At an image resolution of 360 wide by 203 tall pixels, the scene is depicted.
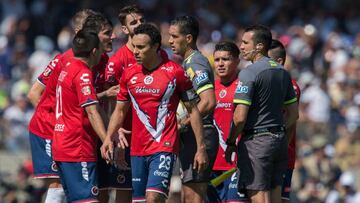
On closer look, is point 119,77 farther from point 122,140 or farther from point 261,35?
point 261,35

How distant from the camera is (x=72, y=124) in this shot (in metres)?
13.7

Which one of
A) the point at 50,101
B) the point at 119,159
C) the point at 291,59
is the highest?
the point at 291,59

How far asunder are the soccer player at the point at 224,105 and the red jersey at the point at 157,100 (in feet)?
4.72

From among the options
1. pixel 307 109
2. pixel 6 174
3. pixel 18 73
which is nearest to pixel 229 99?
pixel 6 174

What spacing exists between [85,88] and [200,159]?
1.53 m

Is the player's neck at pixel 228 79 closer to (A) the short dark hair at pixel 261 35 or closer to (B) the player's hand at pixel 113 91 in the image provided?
(A) the short dark hair at pixel 261 35

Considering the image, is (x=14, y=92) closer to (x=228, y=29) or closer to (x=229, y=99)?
(x=228, y=29)

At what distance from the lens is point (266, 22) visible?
99.9ft

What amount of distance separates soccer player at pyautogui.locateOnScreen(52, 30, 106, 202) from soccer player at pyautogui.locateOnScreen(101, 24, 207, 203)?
0.39 metres

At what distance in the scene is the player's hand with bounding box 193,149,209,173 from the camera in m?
13.4

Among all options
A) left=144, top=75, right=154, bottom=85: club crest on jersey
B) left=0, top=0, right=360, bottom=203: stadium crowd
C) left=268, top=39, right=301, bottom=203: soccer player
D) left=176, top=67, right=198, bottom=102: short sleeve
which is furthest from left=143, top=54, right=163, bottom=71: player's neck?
left=0, top=0, right=360, bottom=203: stadium crowd

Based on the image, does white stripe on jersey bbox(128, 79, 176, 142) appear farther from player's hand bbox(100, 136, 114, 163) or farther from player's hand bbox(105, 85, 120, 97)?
player's hand bbox(105, 85, 120, 97)

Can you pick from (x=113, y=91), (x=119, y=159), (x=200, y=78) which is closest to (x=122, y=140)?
(x=119, y=159)

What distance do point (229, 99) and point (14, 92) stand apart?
11.7 m
